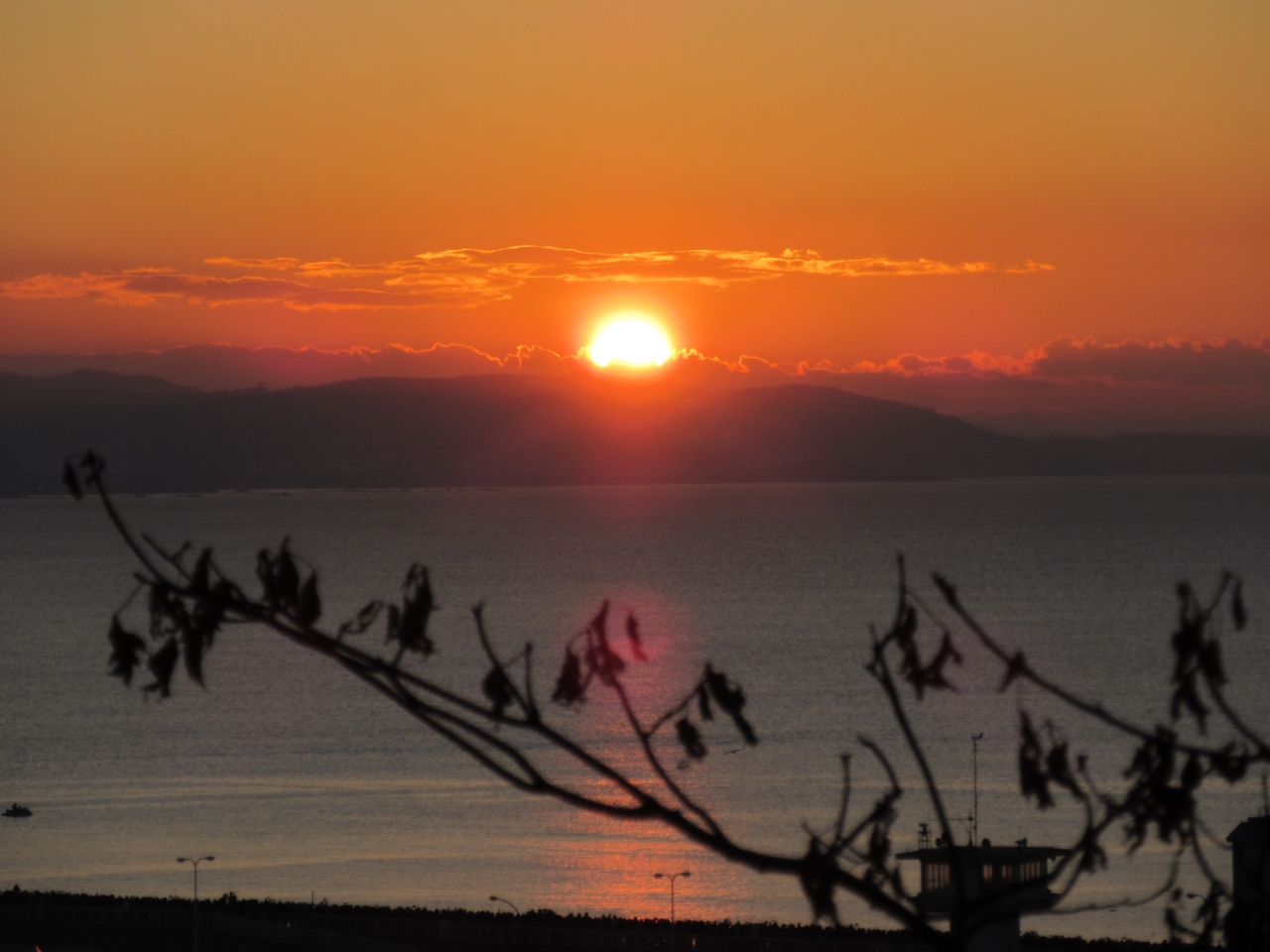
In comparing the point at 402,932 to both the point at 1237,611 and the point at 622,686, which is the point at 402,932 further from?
the point at 1237,611

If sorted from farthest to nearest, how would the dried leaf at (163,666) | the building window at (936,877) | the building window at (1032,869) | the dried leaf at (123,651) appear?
1. the building window at (936,877)
2. the building window at (1032,869)
3. the dried leaf at (163,666)
4. the dried leaf at (123,651)

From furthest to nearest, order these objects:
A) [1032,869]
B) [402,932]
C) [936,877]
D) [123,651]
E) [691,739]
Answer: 1. [402,932]
2. [936,877]
3. [1032,869]
4. [691,739]
5. [123,651]

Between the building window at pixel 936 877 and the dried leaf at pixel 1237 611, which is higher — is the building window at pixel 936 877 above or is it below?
above

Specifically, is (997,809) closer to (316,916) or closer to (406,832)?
(406,832)

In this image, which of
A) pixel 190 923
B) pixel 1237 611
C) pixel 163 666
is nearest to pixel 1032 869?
pixel 190 923

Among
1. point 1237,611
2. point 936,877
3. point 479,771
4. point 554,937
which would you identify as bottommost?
point 554,937

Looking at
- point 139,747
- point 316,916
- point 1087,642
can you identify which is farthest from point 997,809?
point 1087,642

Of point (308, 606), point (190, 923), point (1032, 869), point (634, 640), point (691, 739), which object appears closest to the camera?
point (308, 606)

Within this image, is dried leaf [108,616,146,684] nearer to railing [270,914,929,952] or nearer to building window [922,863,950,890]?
building window [922,863,950,890]

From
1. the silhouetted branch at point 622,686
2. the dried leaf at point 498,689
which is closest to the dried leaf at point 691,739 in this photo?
the silhouetted branch at point 622,686

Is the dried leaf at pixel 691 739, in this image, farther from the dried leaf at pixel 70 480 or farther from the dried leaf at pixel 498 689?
the dried leaf at pixel 70 480

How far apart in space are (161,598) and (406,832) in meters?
60.1

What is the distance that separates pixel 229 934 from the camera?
45.1 metres

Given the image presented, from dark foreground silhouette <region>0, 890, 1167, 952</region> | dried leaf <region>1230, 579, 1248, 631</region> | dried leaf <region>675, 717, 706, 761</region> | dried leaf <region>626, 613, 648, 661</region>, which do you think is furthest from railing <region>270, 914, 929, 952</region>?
dried leaf <region>626, 613, 648, 661</region>
